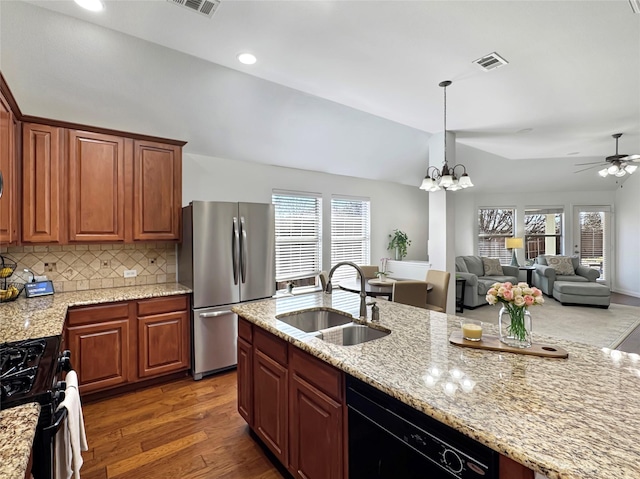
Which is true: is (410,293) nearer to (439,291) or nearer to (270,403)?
(439,291)

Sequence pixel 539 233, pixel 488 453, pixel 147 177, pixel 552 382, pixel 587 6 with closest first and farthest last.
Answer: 1. pixel 488 453
2. pixel 552 382
3. pixel 587 6
4. pixel 147 177
5. pixel 539 233

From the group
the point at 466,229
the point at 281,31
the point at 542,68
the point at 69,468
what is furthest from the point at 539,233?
the point at 69,468

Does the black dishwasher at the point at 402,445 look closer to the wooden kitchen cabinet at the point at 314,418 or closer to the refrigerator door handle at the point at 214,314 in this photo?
the wooden kitchen cabinet at the point at 314,418

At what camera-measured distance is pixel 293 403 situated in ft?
5.95

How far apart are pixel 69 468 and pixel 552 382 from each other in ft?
6.51

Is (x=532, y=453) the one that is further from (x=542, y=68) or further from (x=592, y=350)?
(x=542, y=68)

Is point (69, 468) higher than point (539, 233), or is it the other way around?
point (539, 233)

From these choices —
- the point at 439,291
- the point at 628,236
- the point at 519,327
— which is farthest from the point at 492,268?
the point at 519,327

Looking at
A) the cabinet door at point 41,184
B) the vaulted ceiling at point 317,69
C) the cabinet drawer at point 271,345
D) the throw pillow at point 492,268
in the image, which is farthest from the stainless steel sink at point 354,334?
the throw pillow at point 492,268

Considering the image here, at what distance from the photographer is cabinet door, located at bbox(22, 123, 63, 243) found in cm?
278

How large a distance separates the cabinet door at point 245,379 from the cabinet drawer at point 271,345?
0.16 meters

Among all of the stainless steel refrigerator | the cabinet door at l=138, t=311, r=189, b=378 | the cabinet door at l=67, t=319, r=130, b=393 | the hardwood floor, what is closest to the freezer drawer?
the stainless steel refrigerator

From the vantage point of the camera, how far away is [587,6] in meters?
1.95

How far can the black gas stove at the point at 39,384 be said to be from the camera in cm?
125
